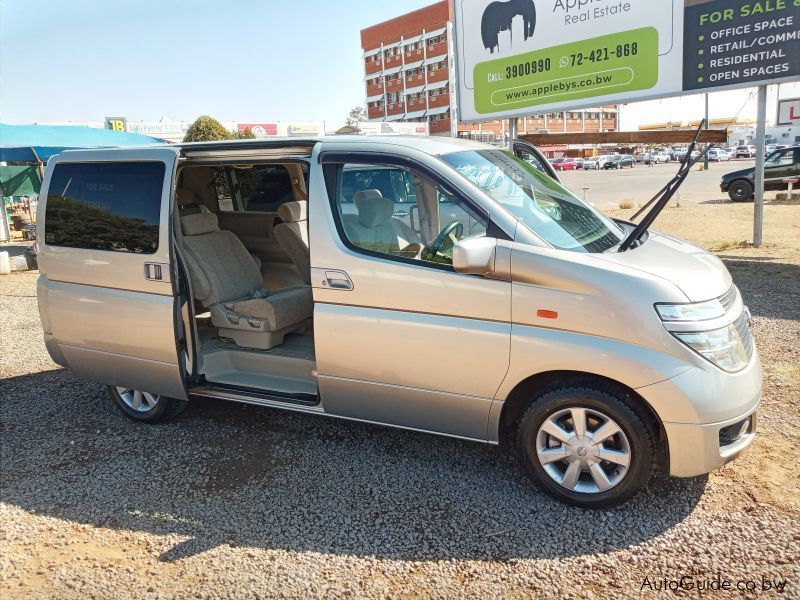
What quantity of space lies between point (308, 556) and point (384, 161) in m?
2.25

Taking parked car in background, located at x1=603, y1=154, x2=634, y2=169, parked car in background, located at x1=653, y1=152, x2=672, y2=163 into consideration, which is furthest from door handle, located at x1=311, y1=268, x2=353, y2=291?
Answer: parked car in background, located at x1=653, y1=152, x2=672, y2=163

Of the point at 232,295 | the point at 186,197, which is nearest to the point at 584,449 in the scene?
the point at 232,295

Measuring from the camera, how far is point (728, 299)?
11.1 feet

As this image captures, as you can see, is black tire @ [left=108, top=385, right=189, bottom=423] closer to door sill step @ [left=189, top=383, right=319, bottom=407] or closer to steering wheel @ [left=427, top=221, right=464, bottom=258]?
door sill step @ [left=189, top=383, right=319, bottom=407]

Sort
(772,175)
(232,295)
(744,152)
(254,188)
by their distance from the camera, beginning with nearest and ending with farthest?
(232,295)
(254,188)
(772,175)
(744,152)

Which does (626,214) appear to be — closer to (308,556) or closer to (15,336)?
(15,336)

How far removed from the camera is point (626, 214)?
18.6 metres

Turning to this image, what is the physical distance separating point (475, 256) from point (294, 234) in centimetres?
242

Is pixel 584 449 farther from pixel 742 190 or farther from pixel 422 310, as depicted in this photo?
pixel 742 190

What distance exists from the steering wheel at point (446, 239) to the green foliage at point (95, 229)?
197cm

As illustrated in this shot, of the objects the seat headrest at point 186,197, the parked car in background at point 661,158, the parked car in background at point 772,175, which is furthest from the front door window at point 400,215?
the parked car in background at point 661,158

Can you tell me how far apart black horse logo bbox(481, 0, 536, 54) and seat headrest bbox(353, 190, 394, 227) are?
29.0 feet

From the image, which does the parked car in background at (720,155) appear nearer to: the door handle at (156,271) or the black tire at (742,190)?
the black tire at (742,190)

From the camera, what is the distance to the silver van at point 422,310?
10.3ft
